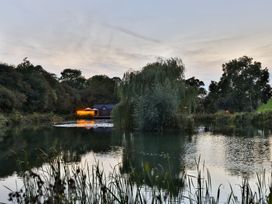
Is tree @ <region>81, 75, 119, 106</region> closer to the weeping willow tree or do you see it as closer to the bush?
the weeping willow tree

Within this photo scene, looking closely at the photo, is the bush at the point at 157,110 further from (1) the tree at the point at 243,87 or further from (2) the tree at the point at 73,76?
(2) the tree at the point at 73,76

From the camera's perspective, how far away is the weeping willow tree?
25.7 m

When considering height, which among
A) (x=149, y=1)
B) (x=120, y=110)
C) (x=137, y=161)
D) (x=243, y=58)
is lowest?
(x=137, y=161)

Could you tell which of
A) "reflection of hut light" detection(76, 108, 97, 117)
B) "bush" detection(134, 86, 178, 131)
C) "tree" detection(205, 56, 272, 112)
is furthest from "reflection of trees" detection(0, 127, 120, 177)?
"reflection of hut light" detection(76, 108, 97, 117)

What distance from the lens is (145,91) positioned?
86.4 feet

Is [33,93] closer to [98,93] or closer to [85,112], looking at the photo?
[85,112]

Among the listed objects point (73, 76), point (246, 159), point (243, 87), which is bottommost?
point (246, 159)

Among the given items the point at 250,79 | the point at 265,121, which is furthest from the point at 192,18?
the point at 250,79

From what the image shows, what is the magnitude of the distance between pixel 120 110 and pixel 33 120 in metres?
22.4

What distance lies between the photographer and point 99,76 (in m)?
87.5

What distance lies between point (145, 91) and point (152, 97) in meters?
0.79

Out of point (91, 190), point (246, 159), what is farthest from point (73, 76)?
point (91, 190)

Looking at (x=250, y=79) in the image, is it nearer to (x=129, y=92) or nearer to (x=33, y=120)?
(x=33, y=120)

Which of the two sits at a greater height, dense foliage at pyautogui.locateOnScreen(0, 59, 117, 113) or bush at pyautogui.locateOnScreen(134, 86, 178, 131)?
dense foliage at pyautogui.locateOnScreen(0, 59, 117, 113)
